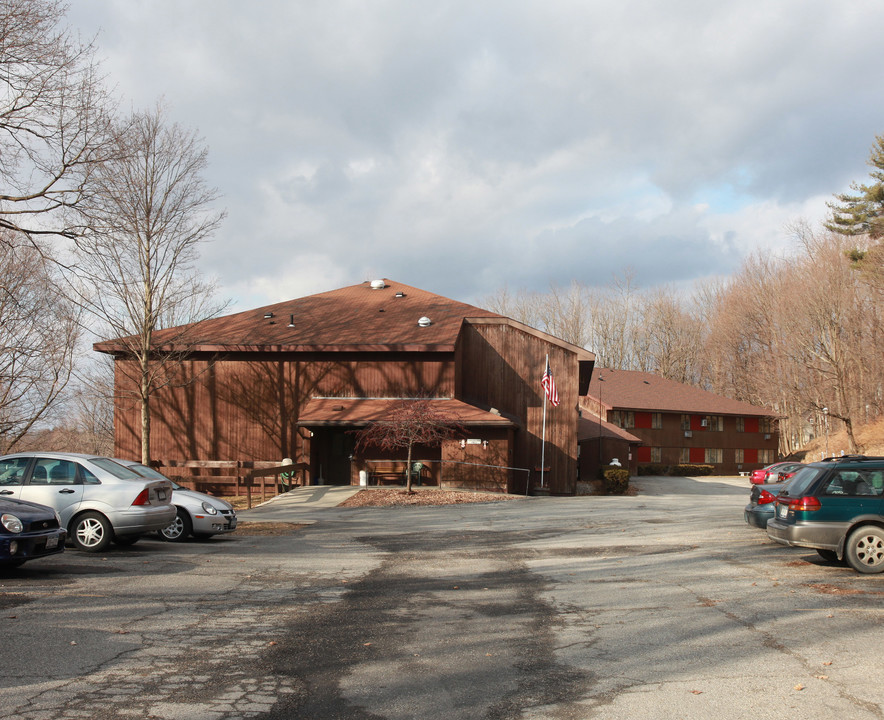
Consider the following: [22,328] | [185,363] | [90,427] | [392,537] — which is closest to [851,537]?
[392,537]

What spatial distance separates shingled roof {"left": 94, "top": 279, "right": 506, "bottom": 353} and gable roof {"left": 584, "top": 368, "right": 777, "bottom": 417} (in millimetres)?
20976

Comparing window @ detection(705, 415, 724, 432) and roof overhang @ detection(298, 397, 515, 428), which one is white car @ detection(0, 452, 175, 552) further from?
window @ detection(705, 415, 724, 432)

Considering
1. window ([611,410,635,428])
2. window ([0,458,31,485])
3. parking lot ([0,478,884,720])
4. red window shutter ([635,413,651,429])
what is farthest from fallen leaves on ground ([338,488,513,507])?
red window shutter ([635,413,651,429])

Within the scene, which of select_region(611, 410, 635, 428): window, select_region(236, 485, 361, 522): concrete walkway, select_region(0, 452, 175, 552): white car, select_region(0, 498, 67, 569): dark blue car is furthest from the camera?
select_region(611, 410, 635, 428): window

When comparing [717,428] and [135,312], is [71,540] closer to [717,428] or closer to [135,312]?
[135,312]

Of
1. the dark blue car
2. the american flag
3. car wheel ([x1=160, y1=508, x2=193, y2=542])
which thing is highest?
the american flag

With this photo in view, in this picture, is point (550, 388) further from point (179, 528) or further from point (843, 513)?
point (843, 513)

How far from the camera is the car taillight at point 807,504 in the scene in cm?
1105

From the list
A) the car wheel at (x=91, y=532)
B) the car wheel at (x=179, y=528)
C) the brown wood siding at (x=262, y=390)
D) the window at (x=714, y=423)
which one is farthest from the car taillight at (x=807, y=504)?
the window at (x=714, y=423)

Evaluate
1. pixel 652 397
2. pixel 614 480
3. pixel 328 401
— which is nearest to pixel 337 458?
pixel 328 401

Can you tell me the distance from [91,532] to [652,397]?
4864cm

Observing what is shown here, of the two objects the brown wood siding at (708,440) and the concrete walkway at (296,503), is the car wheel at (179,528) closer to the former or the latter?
the concrete walkway at (296,503)

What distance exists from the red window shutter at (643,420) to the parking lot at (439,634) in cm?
Answer: 4153

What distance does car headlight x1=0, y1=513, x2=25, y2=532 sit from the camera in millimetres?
9273
